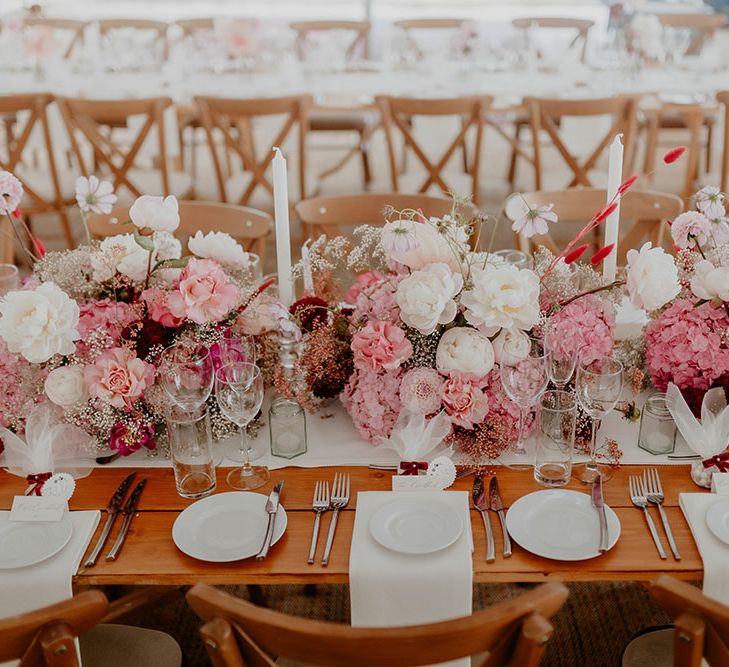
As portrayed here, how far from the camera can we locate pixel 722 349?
160cm

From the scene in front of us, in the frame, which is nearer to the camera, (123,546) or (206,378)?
(123,546)

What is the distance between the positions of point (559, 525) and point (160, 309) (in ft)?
2.65

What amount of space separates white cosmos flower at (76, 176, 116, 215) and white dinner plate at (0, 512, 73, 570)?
623mm

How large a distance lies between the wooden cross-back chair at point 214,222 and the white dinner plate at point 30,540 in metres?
1.23

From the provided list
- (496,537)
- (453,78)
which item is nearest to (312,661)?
(496,537)

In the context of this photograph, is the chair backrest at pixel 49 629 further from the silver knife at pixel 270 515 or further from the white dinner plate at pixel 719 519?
the white dinner plate at pixel 719 519

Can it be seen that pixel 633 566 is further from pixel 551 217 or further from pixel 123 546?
pixel 123 546

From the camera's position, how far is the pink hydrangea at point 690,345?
1.59 m

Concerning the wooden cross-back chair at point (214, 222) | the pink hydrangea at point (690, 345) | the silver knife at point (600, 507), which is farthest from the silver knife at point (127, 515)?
the wooden cross-back chair at point (214, 222)

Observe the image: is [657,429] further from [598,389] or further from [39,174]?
[39,174]

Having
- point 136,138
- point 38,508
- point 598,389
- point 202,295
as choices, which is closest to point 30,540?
point 38,508

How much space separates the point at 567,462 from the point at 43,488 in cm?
93

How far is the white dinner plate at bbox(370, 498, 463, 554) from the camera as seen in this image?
136 cm

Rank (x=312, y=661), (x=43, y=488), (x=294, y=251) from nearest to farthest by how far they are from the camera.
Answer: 1. (x=312, y=661)
2. (x=43, y=488)
3. (x=294, y=251)
